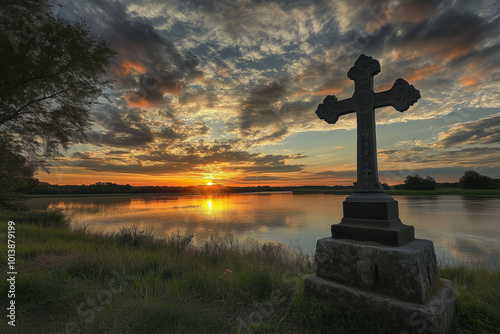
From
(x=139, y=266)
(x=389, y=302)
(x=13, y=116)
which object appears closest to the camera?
(x=389, y=302)

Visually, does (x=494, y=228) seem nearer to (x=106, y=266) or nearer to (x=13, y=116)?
(x=106, y=266)

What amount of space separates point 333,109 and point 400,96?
0.95 meters

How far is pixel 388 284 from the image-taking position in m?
2.41

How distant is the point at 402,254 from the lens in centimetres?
235

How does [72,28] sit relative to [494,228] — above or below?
above

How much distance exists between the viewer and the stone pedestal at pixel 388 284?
2.21 meters

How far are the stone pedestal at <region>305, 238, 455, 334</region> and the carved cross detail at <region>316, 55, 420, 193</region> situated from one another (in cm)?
90

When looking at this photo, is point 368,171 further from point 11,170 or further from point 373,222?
point 11,170

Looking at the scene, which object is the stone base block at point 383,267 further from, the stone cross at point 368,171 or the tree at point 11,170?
the tree at point 11,170

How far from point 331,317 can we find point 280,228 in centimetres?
1092

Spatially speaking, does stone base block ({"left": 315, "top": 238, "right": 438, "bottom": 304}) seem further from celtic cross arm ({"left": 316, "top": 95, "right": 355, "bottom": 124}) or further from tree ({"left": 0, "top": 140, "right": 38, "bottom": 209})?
tree ({"left": 0, "top": 140, "right": 38, "bottom": 209})

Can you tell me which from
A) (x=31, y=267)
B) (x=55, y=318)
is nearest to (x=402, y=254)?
(x=55, y=318)

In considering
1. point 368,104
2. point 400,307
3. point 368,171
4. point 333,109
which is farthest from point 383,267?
point 333,109

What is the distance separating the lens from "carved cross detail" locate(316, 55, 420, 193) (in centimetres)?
312
